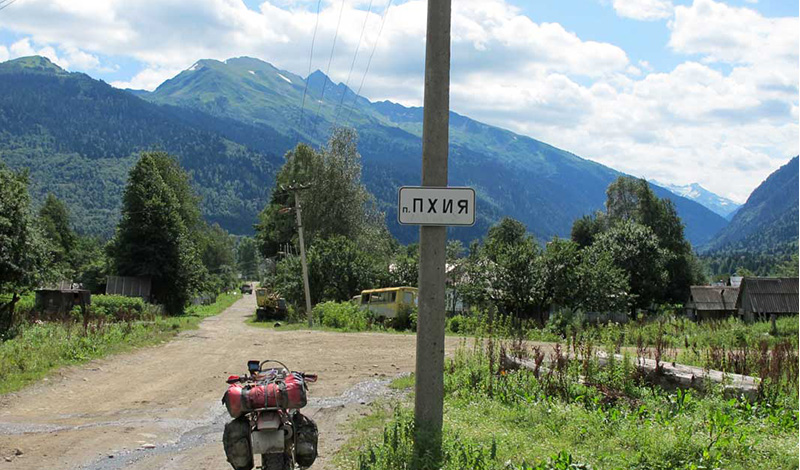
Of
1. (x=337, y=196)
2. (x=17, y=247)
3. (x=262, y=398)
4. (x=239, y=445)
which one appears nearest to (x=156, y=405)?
(x=239, y=445)

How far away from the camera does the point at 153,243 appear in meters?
50.2

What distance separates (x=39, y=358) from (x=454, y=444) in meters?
11.6

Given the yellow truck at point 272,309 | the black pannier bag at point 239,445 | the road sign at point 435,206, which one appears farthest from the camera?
the yellow truck at point 272,309

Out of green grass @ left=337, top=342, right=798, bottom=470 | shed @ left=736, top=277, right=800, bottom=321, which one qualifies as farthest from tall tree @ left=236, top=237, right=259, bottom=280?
green grass @ left=337, top=342, right=798, bottom=470

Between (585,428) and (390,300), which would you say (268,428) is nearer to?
(585,428)

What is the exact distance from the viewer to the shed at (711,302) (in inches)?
2657

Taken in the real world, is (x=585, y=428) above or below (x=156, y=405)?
above

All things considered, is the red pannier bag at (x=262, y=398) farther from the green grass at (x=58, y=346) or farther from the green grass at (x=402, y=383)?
the green grass at (x=58, y=346)

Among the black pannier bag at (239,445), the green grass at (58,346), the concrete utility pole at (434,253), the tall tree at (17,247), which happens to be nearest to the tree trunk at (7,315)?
the tall tree at (17,247)

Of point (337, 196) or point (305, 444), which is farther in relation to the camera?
point (337, 196)

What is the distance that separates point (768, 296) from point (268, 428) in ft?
200

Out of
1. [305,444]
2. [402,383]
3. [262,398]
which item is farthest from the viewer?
[402,383]

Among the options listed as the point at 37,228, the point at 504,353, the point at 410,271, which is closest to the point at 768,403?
the point at 504,353

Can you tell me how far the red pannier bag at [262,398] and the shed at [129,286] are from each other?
146 ft
